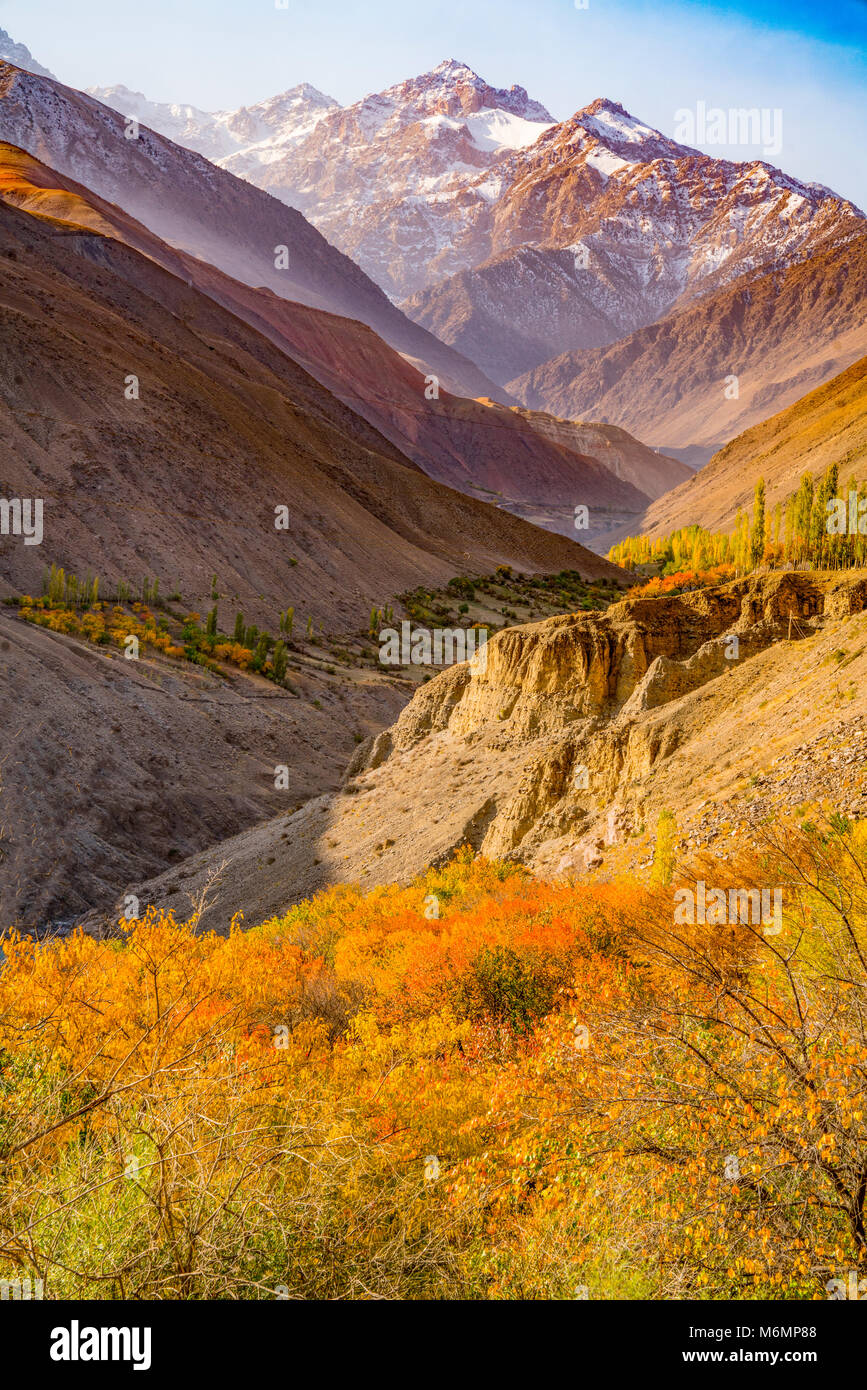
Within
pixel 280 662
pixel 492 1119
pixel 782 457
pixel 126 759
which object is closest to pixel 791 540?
pixel 280 662

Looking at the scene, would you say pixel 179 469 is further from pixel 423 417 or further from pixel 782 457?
pixel 423 417

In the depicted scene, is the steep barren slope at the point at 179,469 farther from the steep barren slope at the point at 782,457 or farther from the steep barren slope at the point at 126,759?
the steep barren slope at the point at 782,457

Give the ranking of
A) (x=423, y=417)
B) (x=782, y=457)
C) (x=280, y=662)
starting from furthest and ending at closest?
(x=423, y=417) → (x=782, y=457) → (x=280, y=662)

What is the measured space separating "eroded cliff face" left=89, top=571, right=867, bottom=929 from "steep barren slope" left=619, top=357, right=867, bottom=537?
62.7m

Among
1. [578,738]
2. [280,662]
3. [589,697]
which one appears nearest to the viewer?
[578,738]

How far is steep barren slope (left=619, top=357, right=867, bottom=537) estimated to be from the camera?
95.3m

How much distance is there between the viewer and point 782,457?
111 m

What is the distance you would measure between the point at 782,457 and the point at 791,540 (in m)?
51.7

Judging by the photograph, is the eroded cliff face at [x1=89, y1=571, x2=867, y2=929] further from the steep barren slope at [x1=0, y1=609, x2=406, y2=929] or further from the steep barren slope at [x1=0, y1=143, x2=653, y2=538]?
the steep barren slope at [x1=0, y1=143, x2=653, y2=538]

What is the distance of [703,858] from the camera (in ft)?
45.0
